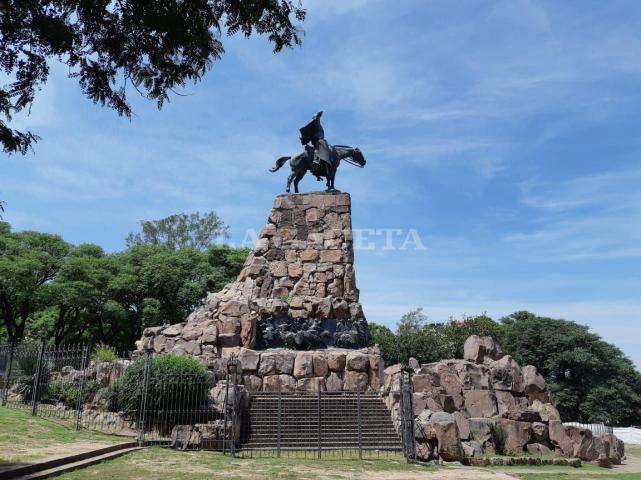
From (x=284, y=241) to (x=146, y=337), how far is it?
640cm

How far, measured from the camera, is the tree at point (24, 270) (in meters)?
29.8

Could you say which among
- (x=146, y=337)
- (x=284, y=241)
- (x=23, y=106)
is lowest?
(x=146, y=337)

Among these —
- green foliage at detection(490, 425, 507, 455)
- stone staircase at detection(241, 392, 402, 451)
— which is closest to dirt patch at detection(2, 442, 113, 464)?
stone staircase at detection(241, 392, 402, 451)

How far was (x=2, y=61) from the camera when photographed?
5.75m

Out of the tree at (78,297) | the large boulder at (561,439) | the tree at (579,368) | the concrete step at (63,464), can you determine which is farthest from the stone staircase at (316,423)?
the tree at (579,368)

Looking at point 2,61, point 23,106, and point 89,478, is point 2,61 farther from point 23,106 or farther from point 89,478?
point 89,478

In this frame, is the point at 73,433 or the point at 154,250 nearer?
the point at 73,433

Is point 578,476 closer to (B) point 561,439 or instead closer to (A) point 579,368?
(B) point 561,439

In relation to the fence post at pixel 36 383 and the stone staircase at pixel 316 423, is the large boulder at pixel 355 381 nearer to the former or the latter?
the stone staircase at pixel 316 423

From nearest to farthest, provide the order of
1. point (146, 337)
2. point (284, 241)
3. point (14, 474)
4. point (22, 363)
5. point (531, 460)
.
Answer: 1. point (14, 474)
2. point (531, 460)
3. point (22, 363)
4. point (146, 337)
5. point (284, 241)

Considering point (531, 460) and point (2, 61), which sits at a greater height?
point (2, 61)

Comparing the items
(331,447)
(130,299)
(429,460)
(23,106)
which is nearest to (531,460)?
(429,460)

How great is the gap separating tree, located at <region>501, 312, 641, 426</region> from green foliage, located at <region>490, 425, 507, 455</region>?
70.7 feet

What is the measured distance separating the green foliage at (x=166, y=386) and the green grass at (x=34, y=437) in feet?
3.88
